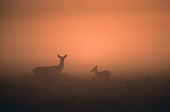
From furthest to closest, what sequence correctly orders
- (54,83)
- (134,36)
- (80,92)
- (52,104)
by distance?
(134,36) < (54,83) < (80,92) < (52,104)

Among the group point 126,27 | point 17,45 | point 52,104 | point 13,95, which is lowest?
point 52,104

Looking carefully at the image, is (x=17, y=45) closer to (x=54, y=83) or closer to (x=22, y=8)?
(x=22, y=8)

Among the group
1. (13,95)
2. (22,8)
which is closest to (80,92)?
→ (13,95)

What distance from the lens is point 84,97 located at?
19062 mm

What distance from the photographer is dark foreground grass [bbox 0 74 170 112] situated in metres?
17.1

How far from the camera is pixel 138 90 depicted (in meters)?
21.2

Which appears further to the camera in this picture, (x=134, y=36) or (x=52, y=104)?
(x=134, y=36)

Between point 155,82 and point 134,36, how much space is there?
8425 cm

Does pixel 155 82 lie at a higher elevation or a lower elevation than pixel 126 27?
lower

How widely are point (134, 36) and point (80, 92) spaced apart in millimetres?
88503

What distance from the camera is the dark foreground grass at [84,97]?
17109 millimetres

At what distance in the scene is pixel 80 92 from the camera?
68.2 ft

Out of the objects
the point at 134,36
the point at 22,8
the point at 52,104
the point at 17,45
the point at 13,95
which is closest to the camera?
the point at 52,104

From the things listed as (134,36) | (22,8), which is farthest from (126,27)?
(22,8)
